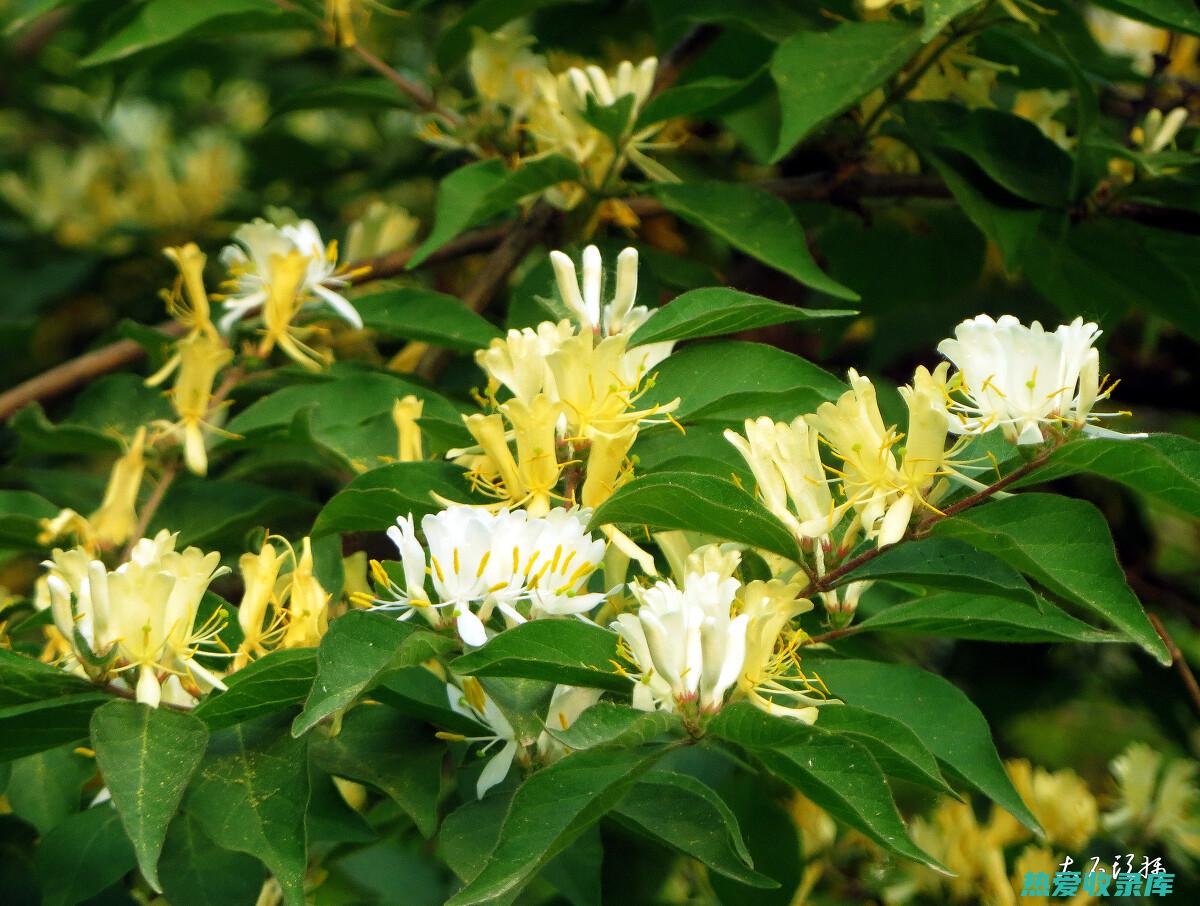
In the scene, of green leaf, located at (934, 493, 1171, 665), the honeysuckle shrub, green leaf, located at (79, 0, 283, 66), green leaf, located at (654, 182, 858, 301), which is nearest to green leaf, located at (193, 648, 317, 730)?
the honeysuckle shrub

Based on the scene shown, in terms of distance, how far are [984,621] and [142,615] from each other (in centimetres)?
48

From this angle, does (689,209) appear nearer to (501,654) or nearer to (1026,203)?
(1026,203)

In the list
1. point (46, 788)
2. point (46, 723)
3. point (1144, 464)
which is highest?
point (1144, 464)

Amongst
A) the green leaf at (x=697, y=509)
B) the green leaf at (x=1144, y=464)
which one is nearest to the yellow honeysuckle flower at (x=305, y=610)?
the green leaf at (x=697, y=509)

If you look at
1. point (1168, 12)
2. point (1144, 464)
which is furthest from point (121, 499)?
point (1168, 12)

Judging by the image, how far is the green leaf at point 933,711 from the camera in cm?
81

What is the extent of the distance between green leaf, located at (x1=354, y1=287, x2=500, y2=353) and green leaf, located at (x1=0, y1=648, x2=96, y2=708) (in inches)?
18.1

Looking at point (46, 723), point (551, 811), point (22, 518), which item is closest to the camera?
point (551, 811)

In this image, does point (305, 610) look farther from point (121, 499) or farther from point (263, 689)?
point (121, 499)

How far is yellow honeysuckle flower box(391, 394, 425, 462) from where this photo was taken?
1.00 metres

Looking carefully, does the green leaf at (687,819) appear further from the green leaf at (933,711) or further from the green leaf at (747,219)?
the green leaf at (747,219)

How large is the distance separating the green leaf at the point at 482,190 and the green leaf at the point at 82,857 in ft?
1.68

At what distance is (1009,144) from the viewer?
1271 millimetres

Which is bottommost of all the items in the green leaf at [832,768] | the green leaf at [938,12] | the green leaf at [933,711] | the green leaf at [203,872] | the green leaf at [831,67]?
the green leaf at [203,872]
